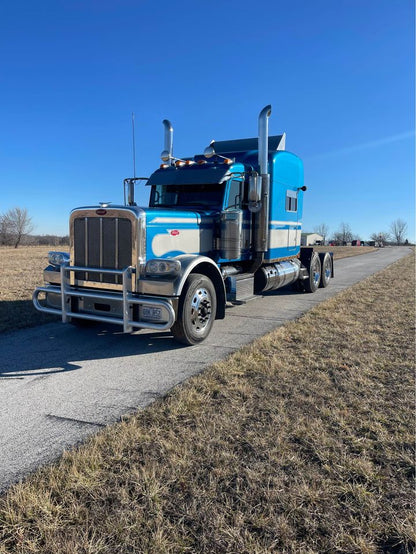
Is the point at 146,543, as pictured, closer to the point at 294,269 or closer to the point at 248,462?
the point at 248,462

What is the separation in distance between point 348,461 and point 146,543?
4.90 ft

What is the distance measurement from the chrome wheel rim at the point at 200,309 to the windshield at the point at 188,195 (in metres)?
1.93

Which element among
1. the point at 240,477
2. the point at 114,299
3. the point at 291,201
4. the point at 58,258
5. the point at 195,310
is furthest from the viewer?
the point at 291,201

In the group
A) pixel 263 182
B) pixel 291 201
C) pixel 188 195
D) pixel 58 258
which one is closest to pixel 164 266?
pixel 58 258

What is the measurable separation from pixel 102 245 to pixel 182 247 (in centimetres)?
122

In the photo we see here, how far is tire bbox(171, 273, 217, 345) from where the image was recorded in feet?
17.5

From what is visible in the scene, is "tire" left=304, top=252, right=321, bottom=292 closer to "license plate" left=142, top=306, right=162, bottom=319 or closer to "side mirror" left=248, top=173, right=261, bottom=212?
"side mirror" left=248, top=173, right=261, bottom=212

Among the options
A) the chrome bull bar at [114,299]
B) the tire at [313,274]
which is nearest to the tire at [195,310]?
the chrome bull bar at [114,299]

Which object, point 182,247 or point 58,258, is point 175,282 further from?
point 58,258

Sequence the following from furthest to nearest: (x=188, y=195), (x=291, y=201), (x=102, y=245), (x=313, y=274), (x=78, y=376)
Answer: (x=313, y=274)
(x=291, y=201)
(x=188, y=195)
(x=102, y=245)
(x=78, y=376)

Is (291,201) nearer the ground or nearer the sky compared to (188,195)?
nearer the sky

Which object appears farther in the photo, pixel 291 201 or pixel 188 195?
pixel 291 201

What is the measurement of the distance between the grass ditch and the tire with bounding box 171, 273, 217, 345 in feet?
3.93

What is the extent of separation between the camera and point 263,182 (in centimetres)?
727
